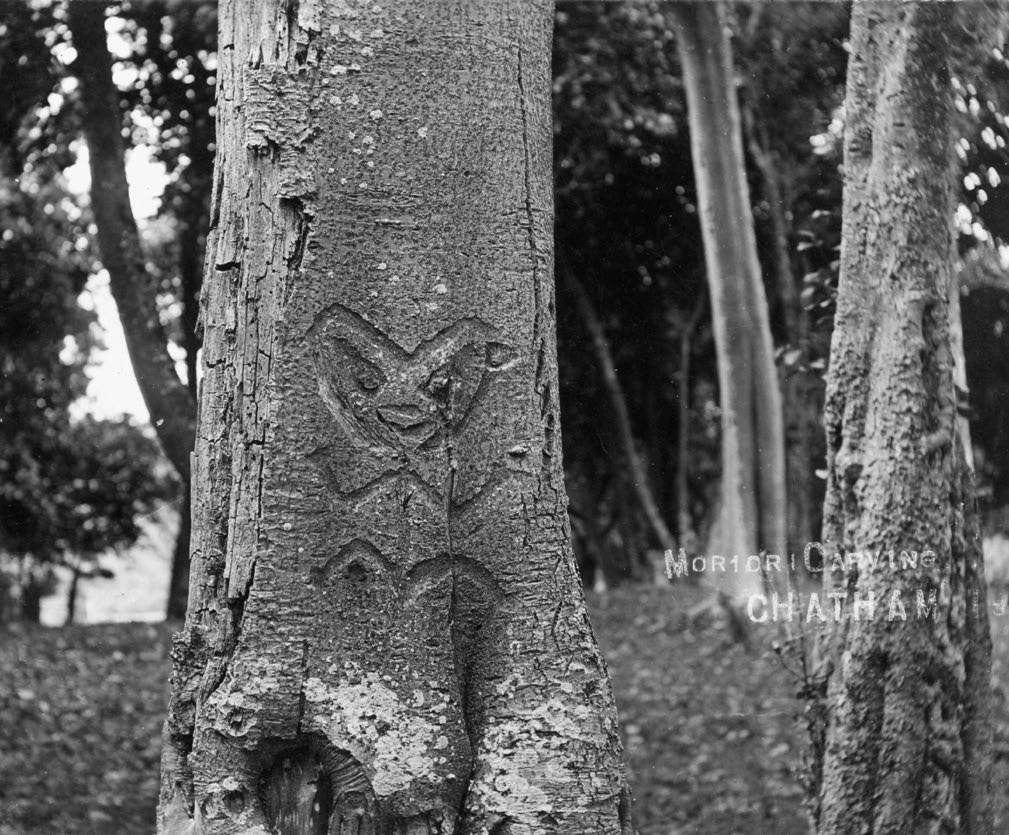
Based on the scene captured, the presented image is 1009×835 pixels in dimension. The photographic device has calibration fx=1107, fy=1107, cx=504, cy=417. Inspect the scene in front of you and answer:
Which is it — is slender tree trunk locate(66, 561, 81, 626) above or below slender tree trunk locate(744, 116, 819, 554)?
below

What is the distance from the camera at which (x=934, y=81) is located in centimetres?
386

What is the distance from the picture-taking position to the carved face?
2.23m

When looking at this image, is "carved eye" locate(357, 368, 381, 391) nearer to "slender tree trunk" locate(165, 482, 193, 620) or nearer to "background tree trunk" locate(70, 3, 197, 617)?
"background tree trunk" locate(70, 3, 197, 617)

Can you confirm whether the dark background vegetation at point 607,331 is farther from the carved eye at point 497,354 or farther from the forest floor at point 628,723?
the carved eye at point 497,354

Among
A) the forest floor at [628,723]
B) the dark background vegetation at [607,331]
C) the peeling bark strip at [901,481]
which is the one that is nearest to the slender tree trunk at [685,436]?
the dark background vegetation at [607,331]

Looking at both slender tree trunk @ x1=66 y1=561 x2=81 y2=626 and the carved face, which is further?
slender tree trunk @ x1=66 y1=561 x2=81 y2=626

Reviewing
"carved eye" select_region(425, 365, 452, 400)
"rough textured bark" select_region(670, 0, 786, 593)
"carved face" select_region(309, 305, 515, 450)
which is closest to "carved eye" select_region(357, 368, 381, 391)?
"carved face" select_region(309, 305, 515, 450)

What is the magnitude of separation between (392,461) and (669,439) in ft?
9.32

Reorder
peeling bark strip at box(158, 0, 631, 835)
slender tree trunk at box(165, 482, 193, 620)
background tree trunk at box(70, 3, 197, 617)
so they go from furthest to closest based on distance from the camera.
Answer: slender tree trunk at box(165, 482, 193, 620)
background tree trunk at box(70, 3, 197, 617)
peeling bark strip at box(158, 0, 631, 835)

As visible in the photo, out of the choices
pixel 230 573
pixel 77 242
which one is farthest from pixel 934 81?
pixel 77 242

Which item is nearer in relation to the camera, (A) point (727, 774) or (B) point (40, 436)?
(B) point (40, 436)

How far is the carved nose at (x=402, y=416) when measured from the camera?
7.36 feet

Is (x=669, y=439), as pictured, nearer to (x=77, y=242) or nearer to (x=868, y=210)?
(x=868, y=210)

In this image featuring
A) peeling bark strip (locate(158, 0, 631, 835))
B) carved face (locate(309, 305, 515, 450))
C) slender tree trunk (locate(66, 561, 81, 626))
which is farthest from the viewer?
slender tree trunk (locate(66, 561, 81, 626))
